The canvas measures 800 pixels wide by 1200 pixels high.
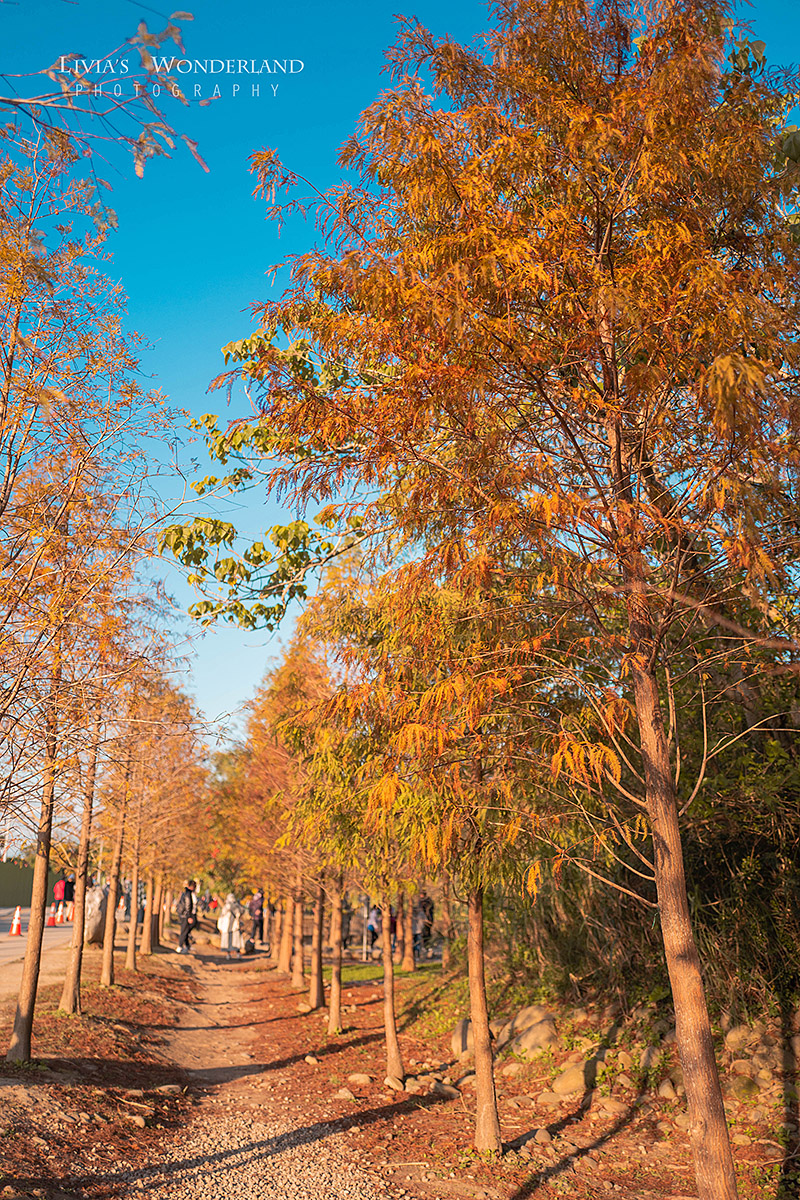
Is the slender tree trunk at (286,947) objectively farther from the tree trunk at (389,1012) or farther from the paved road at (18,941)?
the tree trunk at (389,1012)

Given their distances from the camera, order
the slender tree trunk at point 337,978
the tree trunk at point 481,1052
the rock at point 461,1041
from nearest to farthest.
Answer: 1. the tree trunk at point 481,1052
2. the rock at point 461,1041
3. the slender tree trunk at point 337,978

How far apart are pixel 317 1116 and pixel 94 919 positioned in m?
14.8

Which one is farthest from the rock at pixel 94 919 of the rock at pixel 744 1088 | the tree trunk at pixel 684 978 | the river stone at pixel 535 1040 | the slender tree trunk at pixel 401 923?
the tree trunk at pixel 684 978

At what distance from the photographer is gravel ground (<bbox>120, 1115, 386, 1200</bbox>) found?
6.94 meters

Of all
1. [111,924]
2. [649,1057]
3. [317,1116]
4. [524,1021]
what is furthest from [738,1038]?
[111,924]

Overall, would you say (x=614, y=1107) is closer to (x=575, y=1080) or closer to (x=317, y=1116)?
(x=575, y=1080)

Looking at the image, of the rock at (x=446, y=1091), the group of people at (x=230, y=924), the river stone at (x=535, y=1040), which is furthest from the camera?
the group of people at (x=230, y=924)

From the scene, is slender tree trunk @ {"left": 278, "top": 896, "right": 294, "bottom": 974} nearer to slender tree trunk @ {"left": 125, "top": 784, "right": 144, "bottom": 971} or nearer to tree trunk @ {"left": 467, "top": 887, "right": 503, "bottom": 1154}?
slender tree trunk @ {"left": 125, "top": 784, "right": 144, "bottom": 971}

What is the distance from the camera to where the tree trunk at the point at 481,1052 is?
845 centimetres

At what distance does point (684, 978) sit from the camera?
4777 millimetres

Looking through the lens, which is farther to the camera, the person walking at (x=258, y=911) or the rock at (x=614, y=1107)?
the person walking at (x=258, y=911)

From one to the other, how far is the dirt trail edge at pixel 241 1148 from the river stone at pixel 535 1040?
10.1 feet

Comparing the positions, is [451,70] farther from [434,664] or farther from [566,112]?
[434,664]

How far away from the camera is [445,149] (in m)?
5.41
